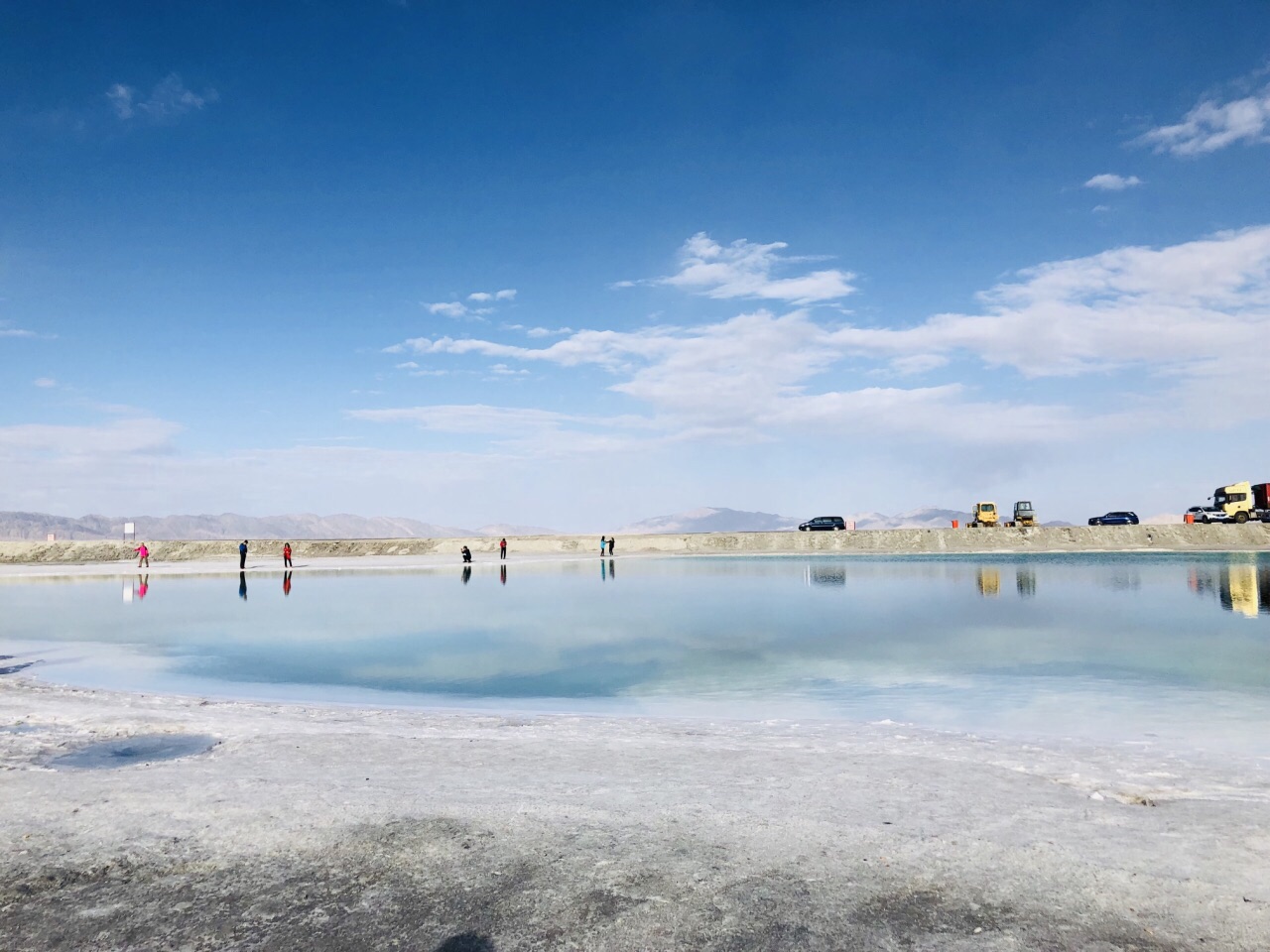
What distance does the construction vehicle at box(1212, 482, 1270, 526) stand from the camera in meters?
69.2

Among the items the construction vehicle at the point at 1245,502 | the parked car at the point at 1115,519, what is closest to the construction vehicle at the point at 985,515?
the parked car at the point at 1115,519

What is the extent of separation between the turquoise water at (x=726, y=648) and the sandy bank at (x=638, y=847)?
3497 millimetres

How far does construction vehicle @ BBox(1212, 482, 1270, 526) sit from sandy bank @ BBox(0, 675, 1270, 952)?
7434cm

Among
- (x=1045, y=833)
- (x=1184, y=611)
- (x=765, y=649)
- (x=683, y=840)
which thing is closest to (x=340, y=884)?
(x=683, y=840)

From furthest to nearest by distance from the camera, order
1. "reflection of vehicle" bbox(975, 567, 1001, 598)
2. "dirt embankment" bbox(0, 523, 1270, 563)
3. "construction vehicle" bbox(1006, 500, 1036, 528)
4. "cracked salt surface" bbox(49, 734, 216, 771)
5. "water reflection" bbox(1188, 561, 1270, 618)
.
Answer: "construction vehicle" bbox(1006, 500, 1036, 528), "dirt embankment" bbox(0, 523, 1270, 563), "reflection of vehicle" bbox(975, 567, 1001, 598), "water reflection" bbox(1188, 561, 1270, 618), "cracked salt surface" bbox(49, 734, 216, 771)

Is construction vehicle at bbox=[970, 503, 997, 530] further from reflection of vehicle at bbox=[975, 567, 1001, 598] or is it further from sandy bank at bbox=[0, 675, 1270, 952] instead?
sandy bank at bbox=[0, 675, 1270, 952]

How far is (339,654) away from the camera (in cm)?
1891

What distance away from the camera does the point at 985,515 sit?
74.9 m

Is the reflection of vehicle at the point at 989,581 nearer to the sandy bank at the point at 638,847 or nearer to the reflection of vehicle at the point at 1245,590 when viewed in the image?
the reflection of vehicle at the point at 1245,590

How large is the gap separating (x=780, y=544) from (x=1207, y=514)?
36887mm

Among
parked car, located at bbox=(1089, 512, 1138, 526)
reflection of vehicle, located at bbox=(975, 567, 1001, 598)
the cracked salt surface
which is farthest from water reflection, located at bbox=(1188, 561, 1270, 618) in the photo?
parked car, located at bbox=(1089, 512, 1138, 526)

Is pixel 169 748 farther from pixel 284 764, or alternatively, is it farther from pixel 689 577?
pixel 689 577

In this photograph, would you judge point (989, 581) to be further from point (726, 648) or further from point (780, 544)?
point (780, 544)

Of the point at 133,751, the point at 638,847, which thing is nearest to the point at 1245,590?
the point at 638,847
